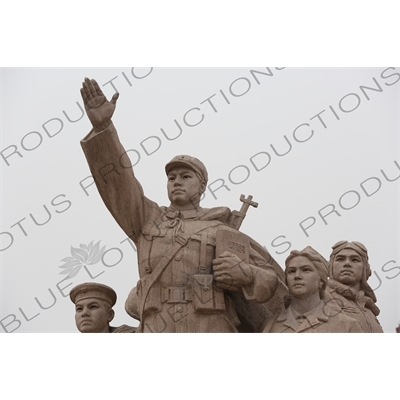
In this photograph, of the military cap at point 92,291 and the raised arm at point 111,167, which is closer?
the raised arm at point 111,167

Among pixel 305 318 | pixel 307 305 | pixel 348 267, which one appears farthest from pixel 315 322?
pixel 348 267

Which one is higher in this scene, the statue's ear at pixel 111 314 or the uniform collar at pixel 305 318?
the statue's ear at pixel 111 314

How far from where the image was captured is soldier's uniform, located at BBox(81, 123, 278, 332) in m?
13.6

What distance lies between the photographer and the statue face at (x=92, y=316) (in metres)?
14.5

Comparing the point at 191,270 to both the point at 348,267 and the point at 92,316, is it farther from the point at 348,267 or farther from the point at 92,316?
the point at 348,267

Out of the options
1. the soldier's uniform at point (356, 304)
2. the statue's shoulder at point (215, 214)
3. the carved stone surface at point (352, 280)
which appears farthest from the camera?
the carved stone surface at point (352, 280)

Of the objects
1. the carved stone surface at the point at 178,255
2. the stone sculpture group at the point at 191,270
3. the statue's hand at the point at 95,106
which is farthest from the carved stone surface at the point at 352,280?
the statue's hand at the point at 95,106

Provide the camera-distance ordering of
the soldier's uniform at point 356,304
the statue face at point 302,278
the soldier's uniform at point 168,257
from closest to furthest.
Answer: the soldier's uniform at point 168,257 < the statue face at point 302,278 < the soldier's uniform at point 356,304

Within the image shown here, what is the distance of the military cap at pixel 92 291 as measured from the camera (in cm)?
1470

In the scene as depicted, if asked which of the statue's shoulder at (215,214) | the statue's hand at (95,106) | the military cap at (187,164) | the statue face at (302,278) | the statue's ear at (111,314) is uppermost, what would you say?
the statue's hand at (95,106)

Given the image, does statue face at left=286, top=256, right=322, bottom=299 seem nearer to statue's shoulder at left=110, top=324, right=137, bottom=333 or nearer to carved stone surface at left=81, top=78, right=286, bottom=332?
carved stone surface at left=81, top=78, right=286, bottom=332

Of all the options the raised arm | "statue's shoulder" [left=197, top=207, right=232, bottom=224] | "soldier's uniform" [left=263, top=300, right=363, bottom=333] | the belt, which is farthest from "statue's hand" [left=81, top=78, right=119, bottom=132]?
"soldier's uniform" [left=263, top=300, right=363, bottom=333]

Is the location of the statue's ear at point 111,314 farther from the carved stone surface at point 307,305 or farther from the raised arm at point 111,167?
the carved stone surface at point 307,305

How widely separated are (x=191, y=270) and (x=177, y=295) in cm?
38
